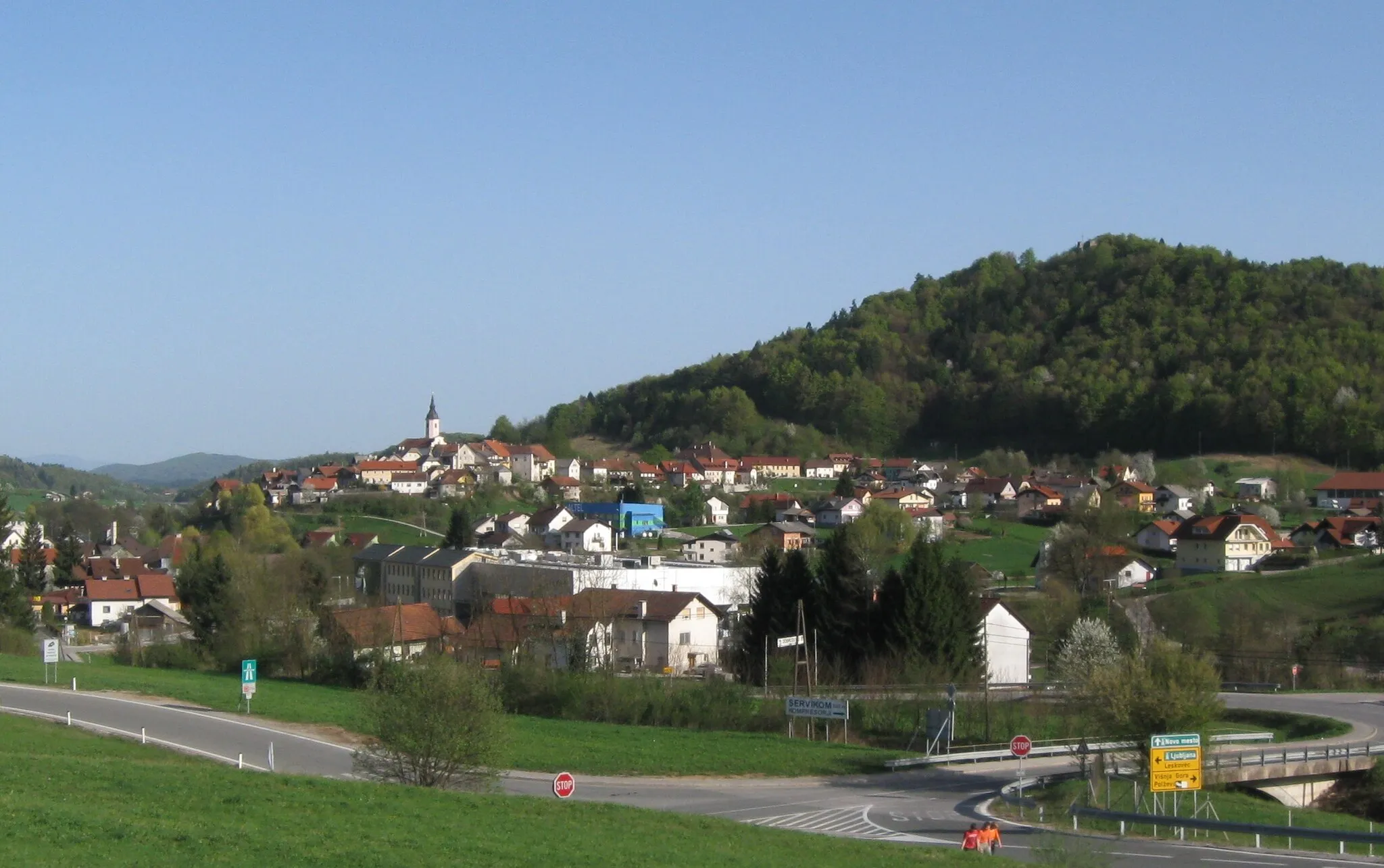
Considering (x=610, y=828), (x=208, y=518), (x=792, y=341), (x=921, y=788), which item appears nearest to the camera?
(x=610, y=828)

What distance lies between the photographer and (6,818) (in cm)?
1257

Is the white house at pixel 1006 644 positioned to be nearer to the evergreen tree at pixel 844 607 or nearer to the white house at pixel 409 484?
the evergreen tree at pixel 844 607

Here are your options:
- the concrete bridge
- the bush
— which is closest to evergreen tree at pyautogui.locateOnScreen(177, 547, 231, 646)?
the bush

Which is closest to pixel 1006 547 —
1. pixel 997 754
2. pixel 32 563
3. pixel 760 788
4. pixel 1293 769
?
pixel 32 563

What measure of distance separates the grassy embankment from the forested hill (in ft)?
313

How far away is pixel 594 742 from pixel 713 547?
50.4m

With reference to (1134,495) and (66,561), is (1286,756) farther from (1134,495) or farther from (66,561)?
(1134,495)

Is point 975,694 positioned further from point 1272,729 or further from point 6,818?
point 6,818

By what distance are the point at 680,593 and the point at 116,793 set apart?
3292 centimetres

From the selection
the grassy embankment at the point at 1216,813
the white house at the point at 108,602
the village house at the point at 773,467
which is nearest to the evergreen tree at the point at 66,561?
the white house at the point at 108,602

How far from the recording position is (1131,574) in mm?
65125

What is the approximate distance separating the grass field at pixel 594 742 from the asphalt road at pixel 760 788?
76cm

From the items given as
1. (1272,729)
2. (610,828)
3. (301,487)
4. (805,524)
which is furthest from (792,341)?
(610,828)

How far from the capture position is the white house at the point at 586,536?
8194 centimetres
